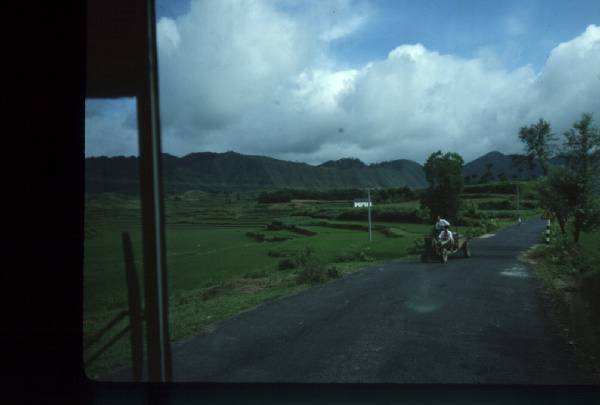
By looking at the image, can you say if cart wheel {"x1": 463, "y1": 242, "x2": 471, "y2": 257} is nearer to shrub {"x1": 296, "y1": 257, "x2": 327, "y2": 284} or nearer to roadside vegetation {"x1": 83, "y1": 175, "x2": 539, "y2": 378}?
roadside vegetation {"x1": 83, "y1": 175, "x2": 539, "y2": 378}

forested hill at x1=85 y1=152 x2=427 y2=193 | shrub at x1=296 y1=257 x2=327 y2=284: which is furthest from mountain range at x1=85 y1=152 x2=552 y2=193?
shrub at x1=296 y1=257 x2=327 y2=284

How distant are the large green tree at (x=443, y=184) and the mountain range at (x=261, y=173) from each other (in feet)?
0.17

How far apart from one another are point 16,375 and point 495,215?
3.02m

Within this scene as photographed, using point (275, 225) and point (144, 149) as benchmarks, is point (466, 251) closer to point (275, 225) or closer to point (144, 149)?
point (275, 225)

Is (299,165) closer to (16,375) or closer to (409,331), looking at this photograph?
(16,375)

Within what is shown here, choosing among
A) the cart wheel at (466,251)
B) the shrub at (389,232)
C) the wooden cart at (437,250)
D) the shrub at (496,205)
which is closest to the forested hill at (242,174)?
the shrub at (496,205)

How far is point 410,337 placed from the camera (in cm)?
350

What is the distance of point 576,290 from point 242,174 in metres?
2.32

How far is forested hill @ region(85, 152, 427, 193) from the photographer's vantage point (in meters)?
1.83

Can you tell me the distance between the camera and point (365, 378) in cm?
267

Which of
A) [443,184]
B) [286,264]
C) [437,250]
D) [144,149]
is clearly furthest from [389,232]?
[144,149]

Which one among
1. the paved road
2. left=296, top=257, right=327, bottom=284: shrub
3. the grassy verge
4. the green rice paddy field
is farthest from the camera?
left=296, top=257, right=327, bottom=284: shrub

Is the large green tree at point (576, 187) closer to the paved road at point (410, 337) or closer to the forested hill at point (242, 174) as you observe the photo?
the paved road at point (410, 337)

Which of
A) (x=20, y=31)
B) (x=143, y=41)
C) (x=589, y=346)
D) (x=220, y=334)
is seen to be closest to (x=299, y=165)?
(x=143, y=41)
